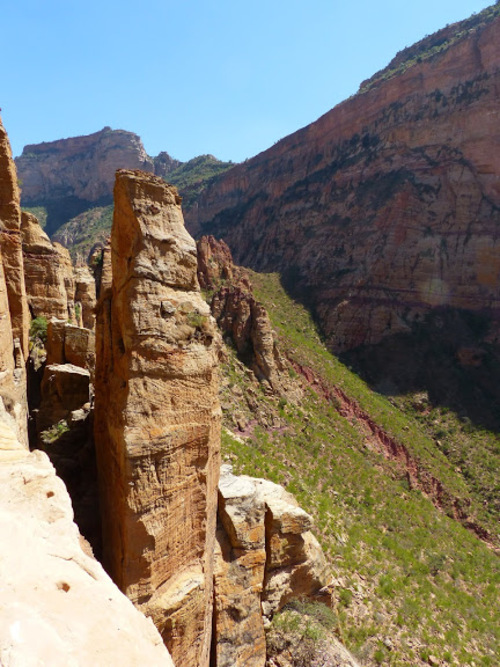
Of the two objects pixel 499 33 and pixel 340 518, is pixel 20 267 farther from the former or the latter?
pixel 499 33

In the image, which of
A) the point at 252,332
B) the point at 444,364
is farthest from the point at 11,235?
the point at 444,364

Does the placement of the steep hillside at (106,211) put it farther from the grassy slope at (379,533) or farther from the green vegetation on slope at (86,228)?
the grassy slope at (379,533)

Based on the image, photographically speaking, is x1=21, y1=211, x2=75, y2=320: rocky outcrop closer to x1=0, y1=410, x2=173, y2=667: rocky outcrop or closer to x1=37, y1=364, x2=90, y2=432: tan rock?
x1=37, y1=364, x2=90, y2=432: tan rock

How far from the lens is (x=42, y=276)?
16.3 metres

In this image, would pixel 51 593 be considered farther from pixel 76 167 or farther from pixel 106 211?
pixel 76 167

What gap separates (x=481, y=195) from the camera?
50250 mm

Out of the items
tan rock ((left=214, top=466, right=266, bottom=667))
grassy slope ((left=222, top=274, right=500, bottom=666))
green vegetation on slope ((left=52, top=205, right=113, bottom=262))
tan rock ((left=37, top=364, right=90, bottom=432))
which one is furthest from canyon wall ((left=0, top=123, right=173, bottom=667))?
green vegetation on slope ((left=52, top=205, right=113, bottom=262))

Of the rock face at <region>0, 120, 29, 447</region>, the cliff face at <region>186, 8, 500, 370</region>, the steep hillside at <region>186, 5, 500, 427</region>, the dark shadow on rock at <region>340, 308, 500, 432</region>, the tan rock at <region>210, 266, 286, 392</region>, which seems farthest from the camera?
the cliff face at <region>186, 8, 500, 370</region>

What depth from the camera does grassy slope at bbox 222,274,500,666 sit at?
14359 millimetres

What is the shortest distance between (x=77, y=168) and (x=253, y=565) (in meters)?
156

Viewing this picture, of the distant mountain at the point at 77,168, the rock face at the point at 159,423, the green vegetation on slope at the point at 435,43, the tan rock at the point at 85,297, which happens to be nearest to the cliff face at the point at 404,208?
the green vegetation on slope at the point at 435,43

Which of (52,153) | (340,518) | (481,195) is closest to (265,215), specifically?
(481,195)

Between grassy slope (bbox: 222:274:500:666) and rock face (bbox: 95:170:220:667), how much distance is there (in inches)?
339

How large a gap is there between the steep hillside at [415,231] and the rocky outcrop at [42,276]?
32.4 m
